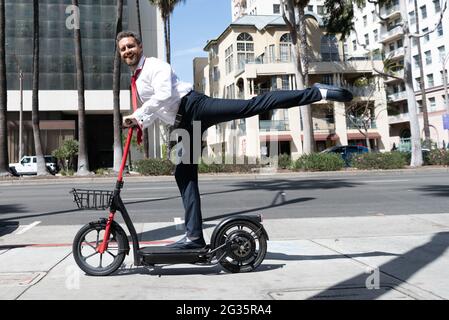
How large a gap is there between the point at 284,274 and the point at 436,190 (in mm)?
9946

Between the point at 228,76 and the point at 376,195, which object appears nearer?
the point at 376,195

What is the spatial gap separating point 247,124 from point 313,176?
19.8 m

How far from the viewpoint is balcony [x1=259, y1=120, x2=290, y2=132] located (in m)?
41.7

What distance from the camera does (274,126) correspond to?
41.8 m

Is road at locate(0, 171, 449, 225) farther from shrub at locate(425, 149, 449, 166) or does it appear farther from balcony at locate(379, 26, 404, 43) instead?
balcony at locate(379, 26, 404, 43)

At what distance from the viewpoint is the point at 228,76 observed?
153 feet

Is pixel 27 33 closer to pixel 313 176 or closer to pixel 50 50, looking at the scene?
pixel 50 50

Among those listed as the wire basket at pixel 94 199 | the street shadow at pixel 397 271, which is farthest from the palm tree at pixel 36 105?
the street shadow at pixel 397 271

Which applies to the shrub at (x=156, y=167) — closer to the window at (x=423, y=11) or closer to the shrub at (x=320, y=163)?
the shrub at (x=320, y=163)

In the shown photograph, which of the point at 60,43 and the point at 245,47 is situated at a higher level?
the point at 60,43

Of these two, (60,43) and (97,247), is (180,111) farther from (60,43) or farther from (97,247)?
(60,43)

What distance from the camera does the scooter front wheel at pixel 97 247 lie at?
4.23 meters

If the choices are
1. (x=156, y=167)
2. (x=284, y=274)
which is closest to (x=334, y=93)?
(x=284, y=274)
